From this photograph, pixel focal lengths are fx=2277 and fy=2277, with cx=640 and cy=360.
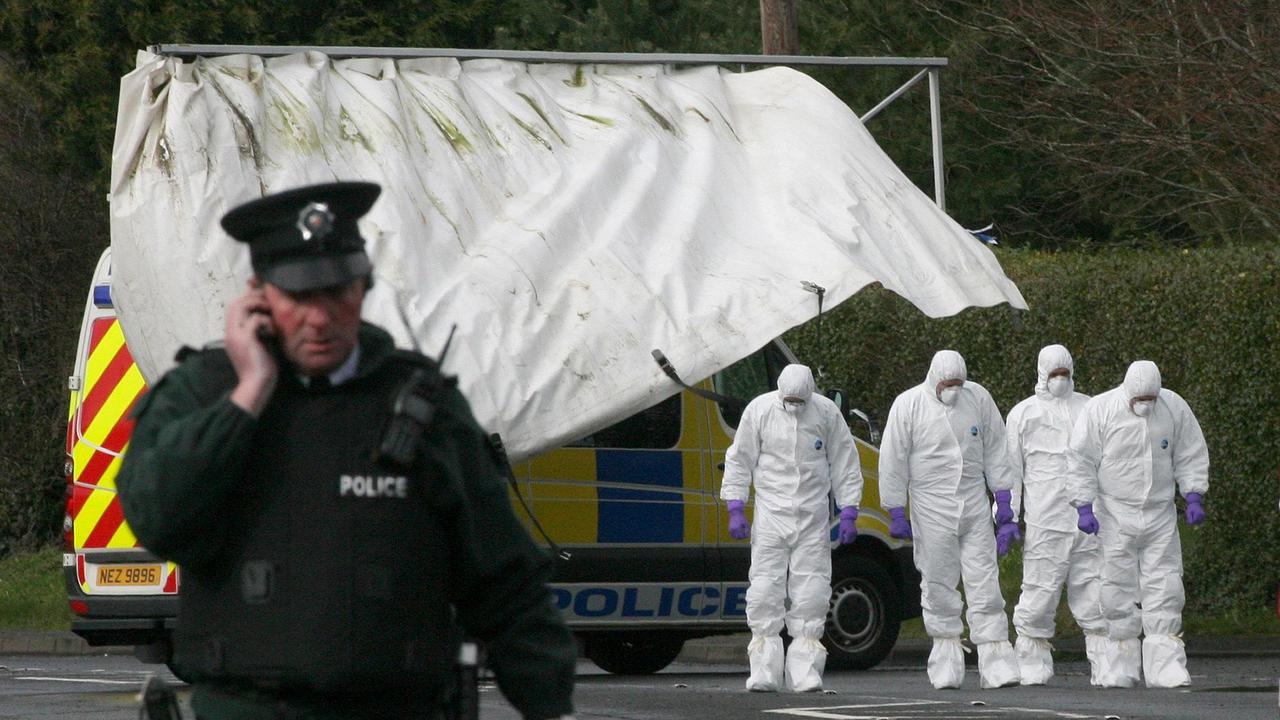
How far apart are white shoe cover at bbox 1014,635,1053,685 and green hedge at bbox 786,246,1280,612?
90.8 inches

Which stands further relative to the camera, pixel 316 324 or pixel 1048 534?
pixel 1048 534

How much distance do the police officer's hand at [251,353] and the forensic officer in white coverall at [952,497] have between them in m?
9.31

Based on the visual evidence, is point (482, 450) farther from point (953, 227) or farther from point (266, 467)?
point (953, 227)

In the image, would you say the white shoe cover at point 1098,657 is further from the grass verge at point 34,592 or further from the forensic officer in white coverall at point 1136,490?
the grass verge at point 34,592

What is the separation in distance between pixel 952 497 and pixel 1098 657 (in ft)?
4.01

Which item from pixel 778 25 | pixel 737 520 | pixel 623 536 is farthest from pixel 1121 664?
pixel 778 25

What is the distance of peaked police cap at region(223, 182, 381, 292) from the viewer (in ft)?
11.5

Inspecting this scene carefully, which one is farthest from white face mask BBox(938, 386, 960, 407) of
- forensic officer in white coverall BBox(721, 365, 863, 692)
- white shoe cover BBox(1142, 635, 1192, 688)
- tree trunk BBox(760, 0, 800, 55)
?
tree trunk BBox(760, 0, 800, 55)

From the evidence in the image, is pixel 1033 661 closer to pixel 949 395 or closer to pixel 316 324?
pixel 949 395

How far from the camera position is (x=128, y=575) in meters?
11.1

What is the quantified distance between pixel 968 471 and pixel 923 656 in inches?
97.9

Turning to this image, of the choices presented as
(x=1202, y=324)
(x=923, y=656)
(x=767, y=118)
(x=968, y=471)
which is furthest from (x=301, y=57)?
(x=1202, y=324)

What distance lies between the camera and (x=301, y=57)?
11188 millimetres

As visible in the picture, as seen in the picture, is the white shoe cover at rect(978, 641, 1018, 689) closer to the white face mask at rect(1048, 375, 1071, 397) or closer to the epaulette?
the white face mask at rect(1048, 375, 1071, 397)
